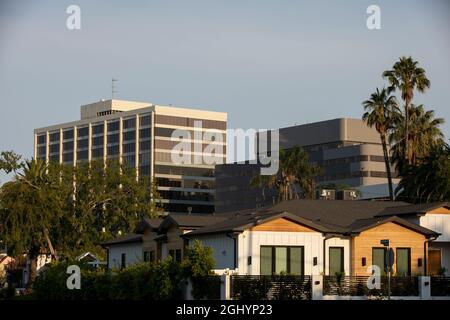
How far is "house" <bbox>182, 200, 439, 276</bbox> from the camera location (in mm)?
50812

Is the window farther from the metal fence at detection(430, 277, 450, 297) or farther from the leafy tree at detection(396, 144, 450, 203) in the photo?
the leafy tree at detection(396, 144, 450, 203)

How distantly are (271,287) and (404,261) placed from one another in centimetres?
1025

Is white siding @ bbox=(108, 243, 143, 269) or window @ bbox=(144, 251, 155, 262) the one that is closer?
window @ bbox=(144, 251, 155, 262)

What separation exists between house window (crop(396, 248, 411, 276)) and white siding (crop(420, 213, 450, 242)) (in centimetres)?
290

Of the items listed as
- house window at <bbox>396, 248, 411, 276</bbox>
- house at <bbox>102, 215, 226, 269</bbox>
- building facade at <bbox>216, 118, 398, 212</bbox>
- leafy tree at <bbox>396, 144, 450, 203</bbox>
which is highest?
building facade at <bbox>216, 118, 398, 212</bbox>

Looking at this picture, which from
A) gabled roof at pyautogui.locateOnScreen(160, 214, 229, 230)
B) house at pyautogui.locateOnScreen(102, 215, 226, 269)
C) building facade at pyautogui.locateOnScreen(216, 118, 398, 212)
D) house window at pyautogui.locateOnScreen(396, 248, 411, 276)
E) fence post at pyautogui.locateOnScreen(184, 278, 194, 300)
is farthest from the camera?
building facade at pyautogui.locateOnScreen(216, 118, 398, 212)

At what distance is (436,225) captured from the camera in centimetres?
5569

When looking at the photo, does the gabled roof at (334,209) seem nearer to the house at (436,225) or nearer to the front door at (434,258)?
the house at (436,225)

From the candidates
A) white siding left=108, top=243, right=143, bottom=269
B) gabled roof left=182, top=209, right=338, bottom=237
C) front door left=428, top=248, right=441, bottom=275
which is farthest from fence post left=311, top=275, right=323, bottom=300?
white siding left=108, top=243, right=143, bottom=269

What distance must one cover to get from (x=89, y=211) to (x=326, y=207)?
1579 inches

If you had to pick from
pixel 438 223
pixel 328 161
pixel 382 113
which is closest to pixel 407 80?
pixel 382 113

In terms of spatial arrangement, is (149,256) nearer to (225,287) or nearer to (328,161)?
(225,287)

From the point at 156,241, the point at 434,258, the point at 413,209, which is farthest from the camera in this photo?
the point at 156,241
